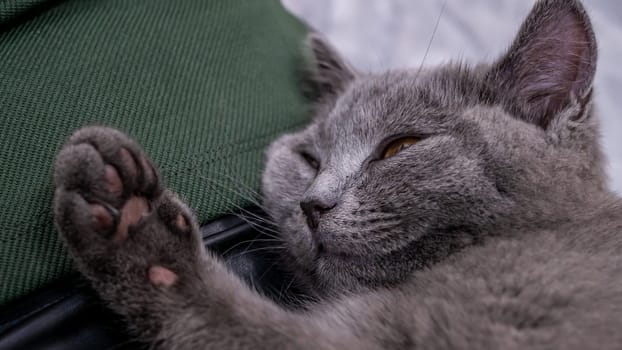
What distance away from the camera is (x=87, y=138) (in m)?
0.82

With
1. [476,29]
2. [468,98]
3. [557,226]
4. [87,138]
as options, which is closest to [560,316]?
[557,226]

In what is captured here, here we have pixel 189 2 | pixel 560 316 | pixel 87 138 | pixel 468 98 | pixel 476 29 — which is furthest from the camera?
pixel 476 29

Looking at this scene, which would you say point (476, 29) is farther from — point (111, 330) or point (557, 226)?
point (111, 330)

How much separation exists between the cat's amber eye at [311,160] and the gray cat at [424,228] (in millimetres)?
115

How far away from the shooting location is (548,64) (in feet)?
3.34

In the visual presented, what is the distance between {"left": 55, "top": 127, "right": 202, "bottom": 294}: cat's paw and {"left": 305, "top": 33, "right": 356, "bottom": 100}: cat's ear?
29.7 inches

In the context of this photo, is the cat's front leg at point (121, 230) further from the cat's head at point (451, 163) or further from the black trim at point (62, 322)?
the cat's head at point (451, 163)

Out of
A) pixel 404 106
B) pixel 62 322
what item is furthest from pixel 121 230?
pixel 404 106

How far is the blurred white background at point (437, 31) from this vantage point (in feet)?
5.20

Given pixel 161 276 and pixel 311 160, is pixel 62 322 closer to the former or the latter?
pixel 161 276

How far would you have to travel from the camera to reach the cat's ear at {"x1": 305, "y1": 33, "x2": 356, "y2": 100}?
1478 millimetres

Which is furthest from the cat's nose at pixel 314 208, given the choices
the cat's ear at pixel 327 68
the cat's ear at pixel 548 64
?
the cat's ear at pixel 327 68

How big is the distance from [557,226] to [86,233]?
78cm

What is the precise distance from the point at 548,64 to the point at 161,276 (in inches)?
33.8
